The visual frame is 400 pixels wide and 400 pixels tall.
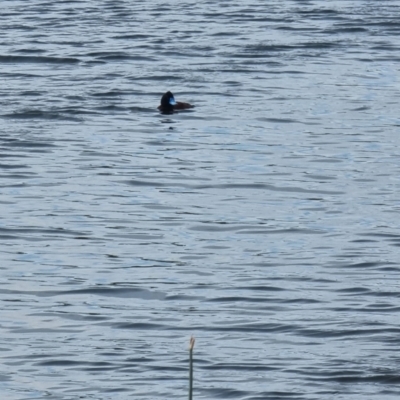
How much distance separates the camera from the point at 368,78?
88.1 ft

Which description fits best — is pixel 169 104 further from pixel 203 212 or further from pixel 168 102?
pixel 203 212

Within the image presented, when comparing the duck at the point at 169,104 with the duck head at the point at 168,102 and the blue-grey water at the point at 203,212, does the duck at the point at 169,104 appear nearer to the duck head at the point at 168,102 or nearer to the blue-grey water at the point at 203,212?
the duck head at the point at 168,102

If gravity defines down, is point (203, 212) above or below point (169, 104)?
above

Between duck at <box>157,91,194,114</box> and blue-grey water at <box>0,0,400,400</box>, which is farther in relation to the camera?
duck at <box>157,91,194,114</box>

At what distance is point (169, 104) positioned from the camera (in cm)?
2380

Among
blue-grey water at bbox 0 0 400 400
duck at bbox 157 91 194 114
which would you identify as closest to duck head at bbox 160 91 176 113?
duck at bbox 157 91 194 114

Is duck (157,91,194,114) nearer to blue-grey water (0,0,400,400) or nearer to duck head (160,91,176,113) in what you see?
duck head (160,91,176,113)

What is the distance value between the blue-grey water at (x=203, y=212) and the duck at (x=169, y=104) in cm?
15

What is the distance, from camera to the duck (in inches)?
932

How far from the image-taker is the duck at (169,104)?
932 inches

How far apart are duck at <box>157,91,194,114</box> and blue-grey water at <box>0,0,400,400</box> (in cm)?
15

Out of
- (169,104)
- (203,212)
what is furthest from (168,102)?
(203,212)

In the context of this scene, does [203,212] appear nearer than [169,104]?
Yes

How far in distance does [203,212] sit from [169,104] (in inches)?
277
